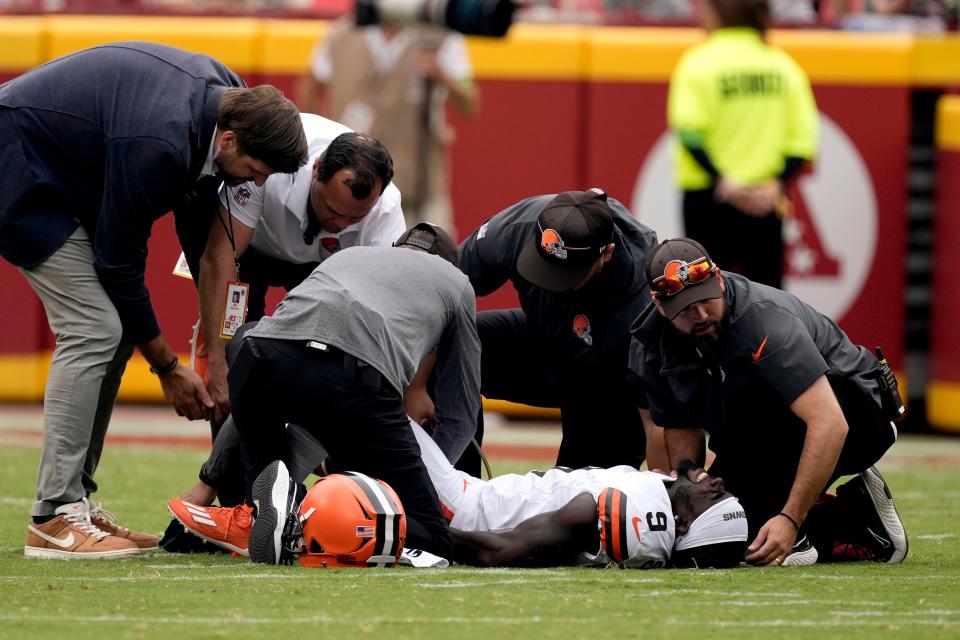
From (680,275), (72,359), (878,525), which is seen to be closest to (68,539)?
(72,359)

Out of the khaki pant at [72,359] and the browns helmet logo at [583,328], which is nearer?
the khaki pant at [72,359]

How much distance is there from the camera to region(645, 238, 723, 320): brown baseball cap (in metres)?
5.29

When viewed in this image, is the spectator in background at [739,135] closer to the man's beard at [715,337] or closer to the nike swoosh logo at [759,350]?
the man's beard at [715,337]

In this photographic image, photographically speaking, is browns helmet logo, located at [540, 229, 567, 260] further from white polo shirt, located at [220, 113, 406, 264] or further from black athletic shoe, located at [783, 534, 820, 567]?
black athletic shoe, located at [783, 534, 820, 567]

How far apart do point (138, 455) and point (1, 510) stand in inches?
73.0

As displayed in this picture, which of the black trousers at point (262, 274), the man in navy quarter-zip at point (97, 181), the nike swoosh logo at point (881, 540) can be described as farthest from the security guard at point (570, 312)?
the nike swoosh logo at point (881, 540)

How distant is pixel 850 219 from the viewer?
10211 mm

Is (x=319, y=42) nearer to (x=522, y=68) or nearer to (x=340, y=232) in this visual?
(x=522, y=68)

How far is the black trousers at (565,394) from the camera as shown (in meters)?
6.70

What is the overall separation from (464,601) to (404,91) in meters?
5.87

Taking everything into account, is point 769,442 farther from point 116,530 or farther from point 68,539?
point 68,539

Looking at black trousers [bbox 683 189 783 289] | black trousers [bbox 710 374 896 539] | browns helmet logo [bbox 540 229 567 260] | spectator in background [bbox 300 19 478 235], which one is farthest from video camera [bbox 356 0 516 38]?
black trousers [bbox 710 374 896 539]

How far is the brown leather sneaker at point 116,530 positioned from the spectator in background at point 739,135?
3953mm

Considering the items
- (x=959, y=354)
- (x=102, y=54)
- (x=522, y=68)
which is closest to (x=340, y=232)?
(x=102, y=54)
